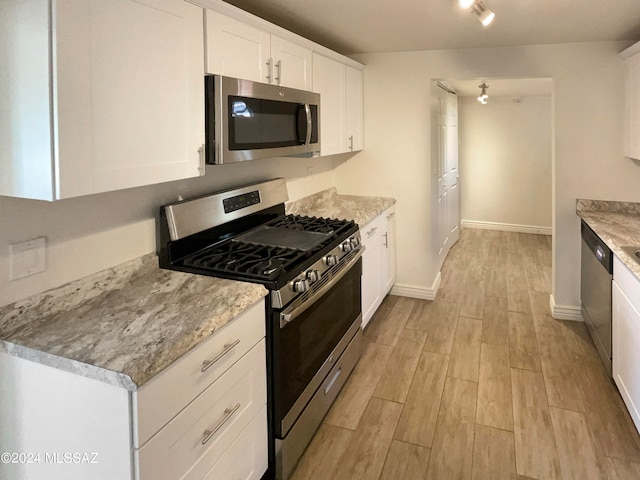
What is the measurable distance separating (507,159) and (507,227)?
104 cm

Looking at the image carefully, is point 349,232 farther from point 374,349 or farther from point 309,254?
point 374,349

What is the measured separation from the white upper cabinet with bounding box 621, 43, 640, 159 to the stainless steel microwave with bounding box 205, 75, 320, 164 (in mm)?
2073

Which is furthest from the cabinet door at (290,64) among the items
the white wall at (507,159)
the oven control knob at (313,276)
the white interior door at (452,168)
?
the white wall at (507,159)

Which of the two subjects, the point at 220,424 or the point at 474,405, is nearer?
the point at 220,424

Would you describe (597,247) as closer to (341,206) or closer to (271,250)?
(341,206)

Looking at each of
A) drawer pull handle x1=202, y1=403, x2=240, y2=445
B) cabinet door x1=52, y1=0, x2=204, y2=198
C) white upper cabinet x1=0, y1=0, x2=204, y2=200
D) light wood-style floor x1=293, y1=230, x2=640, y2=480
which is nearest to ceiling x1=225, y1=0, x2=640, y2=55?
cabinet door x1=52, y1=0, x2=204, y2=198

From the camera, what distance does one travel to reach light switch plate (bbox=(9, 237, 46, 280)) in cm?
147

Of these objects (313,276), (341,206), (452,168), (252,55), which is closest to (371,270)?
(341,206)

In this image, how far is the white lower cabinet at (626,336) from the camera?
214 cm

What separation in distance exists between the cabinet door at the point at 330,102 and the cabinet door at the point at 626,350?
193cm

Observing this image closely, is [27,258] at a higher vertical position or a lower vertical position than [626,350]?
higher

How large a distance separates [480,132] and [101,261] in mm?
6383

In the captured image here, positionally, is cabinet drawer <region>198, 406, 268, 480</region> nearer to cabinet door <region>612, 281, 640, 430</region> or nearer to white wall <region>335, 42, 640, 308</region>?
cabinet door <region>612, 281, 640, 430</region>

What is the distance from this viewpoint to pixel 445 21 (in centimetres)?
276
